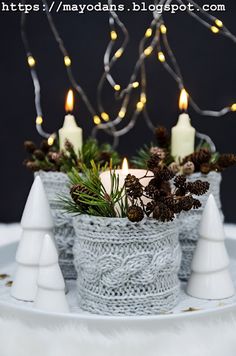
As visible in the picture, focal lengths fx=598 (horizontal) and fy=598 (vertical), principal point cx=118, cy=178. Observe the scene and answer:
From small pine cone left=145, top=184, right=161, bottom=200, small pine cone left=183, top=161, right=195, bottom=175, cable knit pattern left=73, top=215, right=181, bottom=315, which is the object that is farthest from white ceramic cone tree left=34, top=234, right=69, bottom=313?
small pine cone left=183, top=161, right=195, bottom=175

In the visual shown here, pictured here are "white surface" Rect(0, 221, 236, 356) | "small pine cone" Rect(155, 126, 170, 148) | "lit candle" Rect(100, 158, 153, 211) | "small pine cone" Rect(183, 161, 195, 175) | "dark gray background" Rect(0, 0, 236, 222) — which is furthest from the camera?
"dark gray background" Rect(0, 0, 236, 222)

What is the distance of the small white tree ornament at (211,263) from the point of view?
2.86 ft

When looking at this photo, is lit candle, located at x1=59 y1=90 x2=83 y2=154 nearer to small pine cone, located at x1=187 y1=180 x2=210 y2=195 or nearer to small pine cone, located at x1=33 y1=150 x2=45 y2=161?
small pine cone, located at x1=33 y1=150 x2=45 y2=161

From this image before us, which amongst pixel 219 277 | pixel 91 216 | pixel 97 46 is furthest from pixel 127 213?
pixel 97 46

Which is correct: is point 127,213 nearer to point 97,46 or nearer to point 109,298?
point 109,298

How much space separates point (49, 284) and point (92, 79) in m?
1.23

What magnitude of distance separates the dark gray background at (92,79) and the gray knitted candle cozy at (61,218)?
3.17 ft

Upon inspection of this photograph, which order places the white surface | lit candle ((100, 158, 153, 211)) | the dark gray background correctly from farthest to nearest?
the dark gray background < lit candle ((100, 158, 153, 211)) < the white surface

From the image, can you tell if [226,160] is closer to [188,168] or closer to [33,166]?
[188,168]

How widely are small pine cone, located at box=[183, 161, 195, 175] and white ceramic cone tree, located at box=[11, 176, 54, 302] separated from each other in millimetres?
218

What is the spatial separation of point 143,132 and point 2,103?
0.47 meters

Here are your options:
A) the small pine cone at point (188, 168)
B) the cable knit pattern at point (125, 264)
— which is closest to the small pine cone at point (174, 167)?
the small pine cone at point (188, 168)

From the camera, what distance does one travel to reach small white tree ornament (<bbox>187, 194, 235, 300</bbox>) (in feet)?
2.86

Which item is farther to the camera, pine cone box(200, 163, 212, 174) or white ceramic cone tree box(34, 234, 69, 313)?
pine cone box(200, 163, 212, 174)
